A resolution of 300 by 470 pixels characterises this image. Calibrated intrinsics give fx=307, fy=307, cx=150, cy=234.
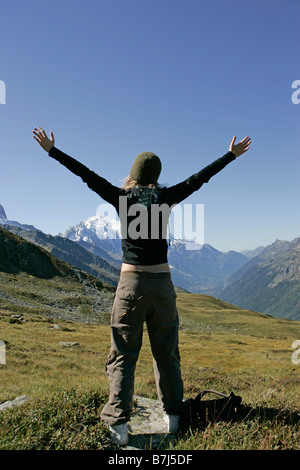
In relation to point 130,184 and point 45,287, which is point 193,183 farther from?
point 45,287

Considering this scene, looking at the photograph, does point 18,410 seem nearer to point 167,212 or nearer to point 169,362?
point 169,362

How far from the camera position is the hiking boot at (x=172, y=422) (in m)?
4.52

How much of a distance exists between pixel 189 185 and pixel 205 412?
3537 mm

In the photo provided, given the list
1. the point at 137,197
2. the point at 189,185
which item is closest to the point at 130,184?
the point at 137,197

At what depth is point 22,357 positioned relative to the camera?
20156mm

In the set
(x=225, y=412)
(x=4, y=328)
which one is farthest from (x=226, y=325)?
(x=225, y=412)

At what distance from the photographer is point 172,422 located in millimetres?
4570

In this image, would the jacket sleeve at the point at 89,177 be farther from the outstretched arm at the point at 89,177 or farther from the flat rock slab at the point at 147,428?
the flat rock slab at the point at 147,428

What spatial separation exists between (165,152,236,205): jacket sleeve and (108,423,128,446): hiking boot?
10.7 ft

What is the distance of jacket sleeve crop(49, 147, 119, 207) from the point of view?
473 cm

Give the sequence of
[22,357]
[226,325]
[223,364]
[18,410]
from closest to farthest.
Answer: [18,410]
[22,357]
[223,364]
[226,325]

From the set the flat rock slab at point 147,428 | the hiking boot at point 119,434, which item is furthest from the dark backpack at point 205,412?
the hiking boot at point 119,434

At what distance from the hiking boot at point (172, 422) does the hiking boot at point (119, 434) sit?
2.50ft
